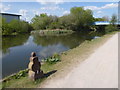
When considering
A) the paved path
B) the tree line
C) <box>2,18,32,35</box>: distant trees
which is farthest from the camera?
the tree line

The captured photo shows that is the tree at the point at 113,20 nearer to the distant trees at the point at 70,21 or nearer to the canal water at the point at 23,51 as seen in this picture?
the distant trees at the point at 70,21

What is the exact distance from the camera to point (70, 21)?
53594 mm

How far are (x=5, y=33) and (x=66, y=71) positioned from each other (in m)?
32.9

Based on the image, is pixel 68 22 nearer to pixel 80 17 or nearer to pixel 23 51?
pixel 80 17

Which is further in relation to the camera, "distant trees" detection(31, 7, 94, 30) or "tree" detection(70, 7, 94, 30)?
"tree" detection(70, 7, 94, 30)

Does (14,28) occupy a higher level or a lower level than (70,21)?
lower

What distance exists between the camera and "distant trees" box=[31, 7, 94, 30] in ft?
178

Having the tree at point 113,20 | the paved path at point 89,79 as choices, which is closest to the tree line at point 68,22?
the tree at point 113,20

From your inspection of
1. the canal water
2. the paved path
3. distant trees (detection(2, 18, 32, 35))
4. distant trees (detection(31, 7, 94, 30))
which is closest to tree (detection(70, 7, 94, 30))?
distant trees (detection(31, 7, 94, 30))

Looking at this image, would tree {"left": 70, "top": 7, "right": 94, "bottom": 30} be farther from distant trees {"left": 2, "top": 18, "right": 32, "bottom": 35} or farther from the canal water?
the canal water

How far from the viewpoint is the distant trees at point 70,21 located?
178 feet

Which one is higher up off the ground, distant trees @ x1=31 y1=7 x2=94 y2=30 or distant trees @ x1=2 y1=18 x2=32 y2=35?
distant trees @ x1=31 y1=7 x2=94 y2=30

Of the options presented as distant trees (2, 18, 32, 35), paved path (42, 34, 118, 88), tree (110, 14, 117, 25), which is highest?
tree (110, 14, 117, 25)

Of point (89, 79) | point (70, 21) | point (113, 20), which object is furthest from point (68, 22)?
point (89, 79)
